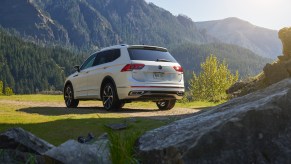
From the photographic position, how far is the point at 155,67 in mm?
12602

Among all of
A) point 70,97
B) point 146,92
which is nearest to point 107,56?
point 146,92

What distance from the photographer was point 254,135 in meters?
3.53

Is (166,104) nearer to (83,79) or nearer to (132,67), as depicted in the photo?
(132,67)

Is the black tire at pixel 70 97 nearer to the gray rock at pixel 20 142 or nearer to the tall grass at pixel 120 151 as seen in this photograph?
the gray rock at pixel 20 142

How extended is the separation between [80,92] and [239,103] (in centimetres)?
1145

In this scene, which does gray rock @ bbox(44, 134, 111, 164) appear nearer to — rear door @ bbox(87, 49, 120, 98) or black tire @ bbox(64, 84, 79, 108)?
rear door @ bbox(87, 49, 120, 98)

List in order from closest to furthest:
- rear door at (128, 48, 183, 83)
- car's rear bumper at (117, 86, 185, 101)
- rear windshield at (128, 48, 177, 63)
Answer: car's rear bumper at (117, 86, 185, 101), rear door at (128, 48, 183, 83), rear windshield at (128, 48, 177, 63)

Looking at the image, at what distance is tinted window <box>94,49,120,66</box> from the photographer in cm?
1338

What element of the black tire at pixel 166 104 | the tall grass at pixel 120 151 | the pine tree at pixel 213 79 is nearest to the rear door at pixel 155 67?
the black tire at pixel 166 104

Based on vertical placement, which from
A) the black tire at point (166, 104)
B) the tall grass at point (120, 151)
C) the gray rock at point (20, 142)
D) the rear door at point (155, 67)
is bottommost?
the black tire at point (166, 104)

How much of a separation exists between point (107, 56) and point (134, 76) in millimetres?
2004

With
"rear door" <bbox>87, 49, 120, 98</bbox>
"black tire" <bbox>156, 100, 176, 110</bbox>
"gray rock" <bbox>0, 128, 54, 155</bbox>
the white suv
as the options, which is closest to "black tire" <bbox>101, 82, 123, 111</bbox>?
the white suv

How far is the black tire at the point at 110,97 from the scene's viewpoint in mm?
12824

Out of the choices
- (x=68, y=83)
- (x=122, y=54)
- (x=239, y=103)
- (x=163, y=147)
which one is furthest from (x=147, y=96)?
(x=163, y=147)
